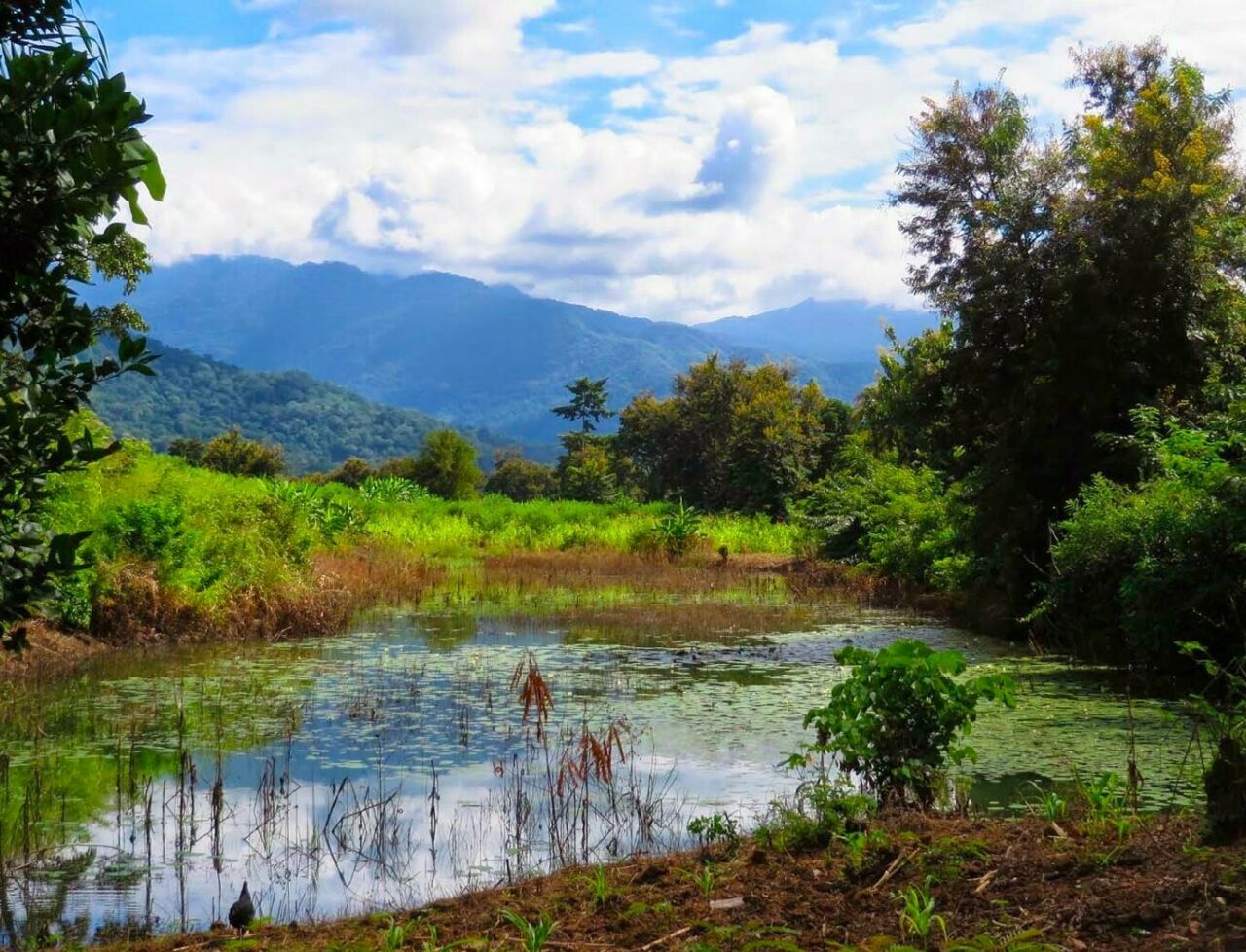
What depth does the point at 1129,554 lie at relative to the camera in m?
12.1

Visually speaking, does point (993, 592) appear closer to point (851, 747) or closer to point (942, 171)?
point (942, 171)

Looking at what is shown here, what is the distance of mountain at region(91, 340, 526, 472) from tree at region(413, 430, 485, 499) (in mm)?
78410

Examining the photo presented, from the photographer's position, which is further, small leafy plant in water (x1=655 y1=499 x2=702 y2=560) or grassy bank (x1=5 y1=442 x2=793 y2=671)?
small leafy plant in water (x1=655 y1=499 x2=702 y2=560)

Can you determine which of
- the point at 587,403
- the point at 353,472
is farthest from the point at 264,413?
the point at 353,472

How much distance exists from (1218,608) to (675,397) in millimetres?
40793

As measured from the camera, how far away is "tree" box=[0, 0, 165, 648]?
2.96 m

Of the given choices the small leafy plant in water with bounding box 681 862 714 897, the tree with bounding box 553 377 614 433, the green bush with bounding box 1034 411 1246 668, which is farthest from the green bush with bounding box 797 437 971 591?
the tree with bounding box 553 377 614 433

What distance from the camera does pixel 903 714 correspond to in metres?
5.84

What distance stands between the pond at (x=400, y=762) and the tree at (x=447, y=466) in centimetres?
4368

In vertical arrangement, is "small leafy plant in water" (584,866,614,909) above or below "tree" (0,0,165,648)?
below

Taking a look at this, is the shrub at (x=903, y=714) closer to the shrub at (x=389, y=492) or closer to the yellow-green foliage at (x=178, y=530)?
the yellow-green foliage at (x=178, y=530)

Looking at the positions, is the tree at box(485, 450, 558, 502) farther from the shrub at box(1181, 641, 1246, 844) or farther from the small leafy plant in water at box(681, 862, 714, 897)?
the shrub at box(1181, 641, 1246, 844)

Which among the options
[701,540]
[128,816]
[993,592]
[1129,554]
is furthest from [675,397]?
[128,816]

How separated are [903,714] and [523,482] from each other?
66471mm
